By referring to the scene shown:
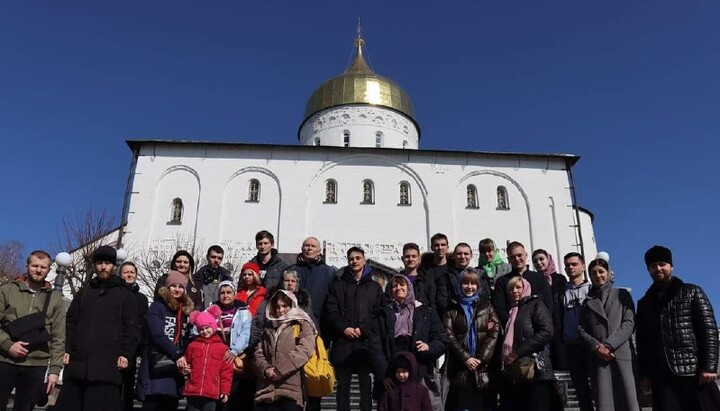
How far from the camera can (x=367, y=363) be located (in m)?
5.44

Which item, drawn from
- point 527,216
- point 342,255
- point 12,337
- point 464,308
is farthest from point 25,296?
point 527,216

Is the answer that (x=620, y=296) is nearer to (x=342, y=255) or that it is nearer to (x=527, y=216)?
(x=342, y=255)

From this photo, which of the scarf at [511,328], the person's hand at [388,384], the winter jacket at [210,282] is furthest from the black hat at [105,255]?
the scarf at [511,328]

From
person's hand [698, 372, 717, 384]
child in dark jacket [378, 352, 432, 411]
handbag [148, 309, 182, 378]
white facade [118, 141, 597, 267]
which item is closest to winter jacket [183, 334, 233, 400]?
handbag [148, 309, 182, 378]

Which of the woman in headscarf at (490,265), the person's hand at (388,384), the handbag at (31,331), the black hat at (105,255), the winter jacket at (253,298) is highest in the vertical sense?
the woman in headscarf at (490,265)

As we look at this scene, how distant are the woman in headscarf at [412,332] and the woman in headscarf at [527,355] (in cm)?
66

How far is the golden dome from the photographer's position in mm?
33156

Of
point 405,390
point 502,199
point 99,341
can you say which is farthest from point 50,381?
point 502,199

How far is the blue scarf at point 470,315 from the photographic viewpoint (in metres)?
5.36

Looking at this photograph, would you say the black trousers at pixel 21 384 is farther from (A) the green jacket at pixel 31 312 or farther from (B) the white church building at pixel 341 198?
(B) the white church building at pixel 341 198

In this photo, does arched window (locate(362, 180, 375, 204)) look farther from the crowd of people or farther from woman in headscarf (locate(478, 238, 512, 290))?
the crowd of people

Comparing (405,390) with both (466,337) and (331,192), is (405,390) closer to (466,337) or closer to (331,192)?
(466,337)

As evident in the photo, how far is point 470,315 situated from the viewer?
5520mm

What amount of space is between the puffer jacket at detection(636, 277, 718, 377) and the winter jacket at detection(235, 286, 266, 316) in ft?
13.1
